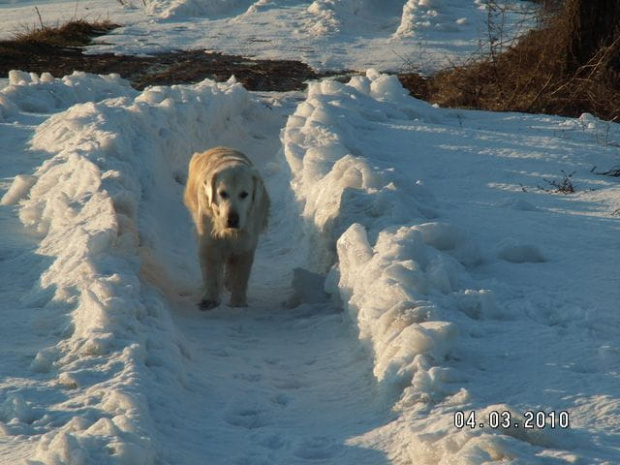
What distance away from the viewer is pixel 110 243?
6.97m

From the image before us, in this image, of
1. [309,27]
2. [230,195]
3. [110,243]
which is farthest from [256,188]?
[309,27]

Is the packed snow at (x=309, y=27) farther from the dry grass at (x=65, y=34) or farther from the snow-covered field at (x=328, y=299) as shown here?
the snow-covered field at (x=328, y=299)

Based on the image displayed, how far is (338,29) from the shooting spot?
19297 mm

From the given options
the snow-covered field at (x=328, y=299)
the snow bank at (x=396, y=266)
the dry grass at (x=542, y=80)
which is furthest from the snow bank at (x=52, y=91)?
the dry grass at (x=542, y=80)

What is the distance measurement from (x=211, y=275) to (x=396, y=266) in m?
2.18

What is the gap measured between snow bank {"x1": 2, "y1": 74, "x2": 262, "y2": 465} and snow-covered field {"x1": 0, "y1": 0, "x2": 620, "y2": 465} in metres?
0.02

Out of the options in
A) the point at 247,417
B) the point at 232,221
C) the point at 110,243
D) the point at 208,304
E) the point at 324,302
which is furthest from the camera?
the point at 208,304

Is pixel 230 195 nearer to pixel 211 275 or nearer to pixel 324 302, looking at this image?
pixel 211 275

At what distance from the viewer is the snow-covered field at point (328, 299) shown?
4551 millimetres

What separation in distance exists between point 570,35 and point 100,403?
9.82 meters

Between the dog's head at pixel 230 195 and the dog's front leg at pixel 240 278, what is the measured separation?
293 millimetres

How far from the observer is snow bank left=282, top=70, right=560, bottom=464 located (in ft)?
15.3

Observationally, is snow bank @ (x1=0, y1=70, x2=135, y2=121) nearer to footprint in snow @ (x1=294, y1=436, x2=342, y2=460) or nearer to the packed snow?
the packed snow

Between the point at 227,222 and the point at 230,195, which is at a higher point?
the point at 230,195
